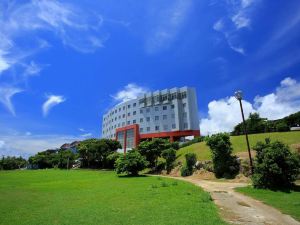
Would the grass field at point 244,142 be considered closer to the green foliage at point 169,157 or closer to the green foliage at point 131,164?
the green foliage at point 169,157

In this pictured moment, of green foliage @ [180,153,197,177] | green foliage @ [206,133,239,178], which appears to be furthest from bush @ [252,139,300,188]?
green foliage @ [180,153,197,177]

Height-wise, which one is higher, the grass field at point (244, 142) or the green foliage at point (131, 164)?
the grass field at point (244, 142)

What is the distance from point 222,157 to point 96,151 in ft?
170

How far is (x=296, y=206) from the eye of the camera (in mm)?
16250

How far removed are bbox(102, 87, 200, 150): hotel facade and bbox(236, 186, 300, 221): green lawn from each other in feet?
226

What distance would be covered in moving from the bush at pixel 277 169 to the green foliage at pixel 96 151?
6193cm

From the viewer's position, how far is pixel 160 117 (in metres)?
98.3

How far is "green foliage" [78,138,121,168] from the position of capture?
82.3 meters

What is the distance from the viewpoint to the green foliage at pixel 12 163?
116688 millimetres

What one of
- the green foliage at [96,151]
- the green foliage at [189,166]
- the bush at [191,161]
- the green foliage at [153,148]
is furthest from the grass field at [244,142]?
the green foliage at [96,151]

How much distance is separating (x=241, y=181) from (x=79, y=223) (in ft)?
84.4

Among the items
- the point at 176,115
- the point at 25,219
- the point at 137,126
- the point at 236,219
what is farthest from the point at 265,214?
the point at 137,126

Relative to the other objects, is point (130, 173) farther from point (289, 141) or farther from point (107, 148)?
point (107, 148)

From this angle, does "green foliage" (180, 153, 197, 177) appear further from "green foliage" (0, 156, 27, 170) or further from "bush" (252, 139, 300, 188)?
"green foliage" (0, 156, 27, 170)
